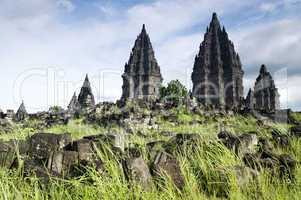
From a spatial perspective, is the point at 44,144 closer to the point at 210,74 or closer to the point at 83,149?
the point at 83,149

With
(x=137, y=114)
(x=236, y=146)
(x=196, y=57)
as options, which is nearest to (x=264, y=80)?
(x=196, y=57)

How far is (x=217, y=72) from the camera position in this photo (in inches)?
1887

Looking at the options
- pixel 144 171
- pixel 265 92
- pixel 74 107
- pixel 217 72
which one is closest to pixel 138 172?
pixel 144 171

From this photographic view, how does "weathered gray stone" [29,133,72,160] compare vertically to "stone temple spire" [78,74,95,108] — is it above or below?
below

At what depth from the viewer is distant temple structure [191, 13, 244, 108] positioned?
157 ft

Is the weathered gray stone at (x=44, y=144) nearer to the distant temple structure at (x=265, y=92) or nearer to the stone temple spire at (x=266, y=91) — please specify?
the distant temple structure at (x=265, y=92)

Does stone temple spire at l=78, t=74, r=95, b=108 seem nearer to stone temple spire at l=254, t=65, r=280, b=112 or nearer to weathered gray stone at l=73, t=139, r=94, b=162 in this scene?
stone temple spire at l=254, t=65, r=280, b=112

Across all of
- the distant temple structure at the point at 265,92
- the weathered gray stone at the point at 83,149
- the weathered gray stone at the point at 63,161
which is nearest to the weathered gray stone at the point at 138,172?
the weathered gray stone at the point at 63,161

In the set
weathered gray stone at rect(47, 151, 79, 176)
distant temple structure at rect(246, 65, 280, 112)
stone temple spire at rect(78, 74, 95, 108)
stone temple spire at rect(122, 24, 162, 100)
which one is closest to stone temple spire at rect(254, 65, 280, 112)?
distant temple structure at rect(246, 65, 280, 112)

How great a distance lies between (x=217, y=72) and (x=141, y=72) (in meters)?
10.9

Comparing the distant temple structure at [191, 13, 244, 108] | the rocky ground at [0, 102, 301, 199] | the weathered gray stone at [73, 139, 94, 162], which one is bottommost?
the rocky ground at [0, 102, 301, 199]

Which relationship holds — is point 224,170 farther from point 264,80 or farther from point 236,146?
point 264,80

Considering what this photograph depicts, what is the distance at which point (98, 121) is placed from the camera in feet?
67.7

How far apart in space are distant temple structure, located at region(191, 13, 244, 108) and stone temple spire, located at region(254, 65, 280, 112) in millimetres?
3960
